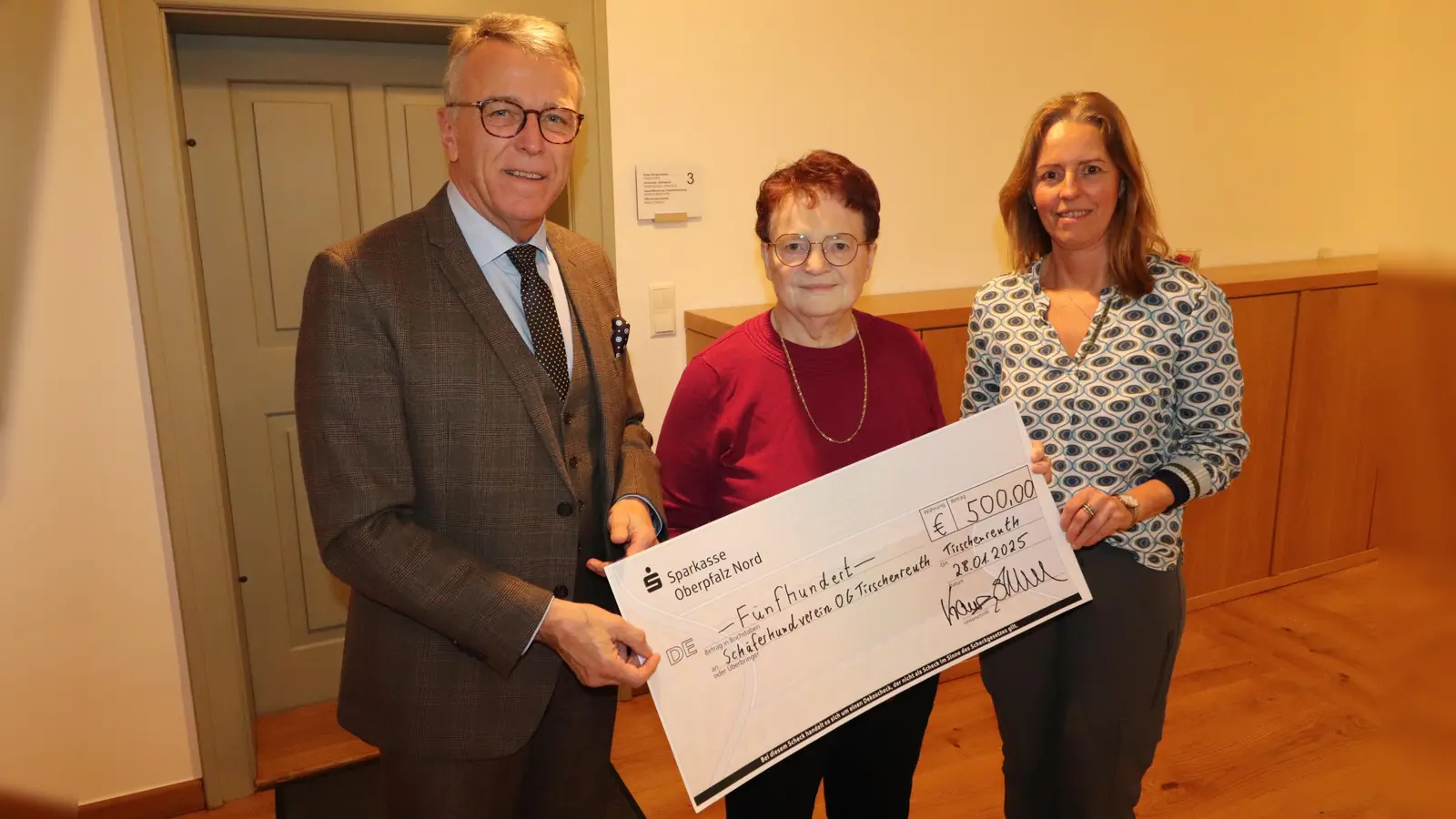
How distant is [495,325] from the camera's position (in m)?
1.44

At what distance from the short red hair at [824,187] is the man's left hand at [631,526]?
54cm

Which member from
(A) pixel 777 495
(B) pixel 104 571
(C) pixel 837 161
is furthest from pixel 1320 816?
(B) pixel 104 571

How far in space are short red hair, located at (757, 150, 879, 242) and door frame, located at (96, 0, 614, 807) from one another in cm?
127

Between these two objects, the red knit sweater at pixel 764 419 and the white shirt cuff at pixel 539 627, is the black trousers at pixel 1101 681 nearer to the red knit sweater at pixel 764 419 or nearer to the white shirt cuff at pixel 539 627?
the red knit sweater at pixel 764 419

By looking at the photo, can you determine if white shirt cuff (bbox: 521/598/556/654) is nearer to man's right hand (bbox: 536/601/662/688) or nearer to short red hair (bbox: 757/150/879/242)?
man's right hand (bbox: 536/601/662/688)

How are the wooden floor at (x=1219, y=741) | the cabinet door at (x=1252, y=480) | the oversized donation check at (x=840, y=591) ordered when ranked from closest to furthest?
the oversized donation check at (x=840, y=591)
the wooden floor at (x=1219, y=741)
the cabinet door at (x=1252, y=480)

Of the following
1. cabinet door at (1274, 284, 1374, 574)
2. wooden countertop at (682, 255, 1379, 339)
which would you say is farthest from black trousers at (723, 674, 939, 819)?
cabinet door at (1274, 284, 1374, 574)

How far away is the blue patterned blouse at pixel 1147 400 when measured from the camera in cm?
170

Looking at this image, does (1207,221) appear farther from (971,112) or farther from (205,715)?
(205,715)

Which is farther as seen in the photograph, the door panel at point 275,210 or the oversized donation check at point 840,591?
the door panel at point 275,210

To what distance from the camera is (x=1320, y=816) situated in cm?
248

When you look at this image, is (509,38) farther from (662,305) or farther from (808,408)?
(662,305)

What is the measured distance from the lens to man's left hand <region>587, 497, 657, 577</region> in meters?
1.52
